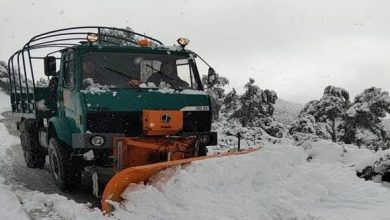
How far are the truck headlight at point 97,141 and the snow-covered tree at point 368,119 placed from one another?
15.5m

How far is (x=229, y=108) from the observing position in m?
24.0

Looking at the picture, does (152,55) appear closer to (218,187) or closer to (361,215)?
(218,187)

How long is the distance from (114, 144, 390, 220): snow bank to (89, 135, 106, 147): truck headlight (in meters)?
1.27

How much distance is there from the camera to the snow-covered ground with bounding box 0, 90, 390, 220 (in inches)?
175

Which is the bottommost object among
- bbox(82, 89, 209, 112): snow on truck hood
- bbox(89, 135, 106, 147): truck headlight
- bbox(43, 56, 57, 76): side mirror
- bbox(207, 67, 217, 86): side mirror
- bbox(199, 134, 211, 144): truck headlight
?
bbox(199, 134, 211, 144): truck headlight

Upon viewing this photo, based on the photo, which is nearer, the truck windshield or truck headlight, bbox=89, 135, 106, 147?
truck headlight, bbox=89, 135, 106, 147

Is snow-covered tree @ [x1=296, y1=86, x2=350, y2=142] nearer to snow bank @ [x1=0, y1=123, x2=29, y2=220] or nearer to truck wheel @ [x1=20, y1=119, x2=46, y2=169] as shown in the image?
truck wheel @ [x1=20, y1=119, x2=46, y2=169]

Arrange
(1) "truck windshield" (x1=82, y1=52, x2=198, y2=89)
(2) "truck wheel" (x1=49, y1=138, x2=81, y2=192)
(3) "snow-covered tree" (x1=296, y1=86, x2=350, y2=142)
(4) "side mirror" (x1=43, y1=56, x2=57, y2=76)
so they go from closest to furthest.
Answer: (1) "truck windshield" (x1=82, y1=52, x2=198, y2=89) → (2) "truck wheel" (x1=49, y1=138, x2=81, y2=192) → (4) "side mirror" (x1=43, y1=56, x2=57, y2=76) → (3) "snow-covered tree" (x1=296, y1=86, x2=350, y2=142)

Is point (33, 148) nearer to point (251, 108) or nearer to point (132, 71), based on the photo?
point (132, 71)

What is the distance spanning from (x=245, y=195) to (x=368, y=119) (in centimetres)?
1652

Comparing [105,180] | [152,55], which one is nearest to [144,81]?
[152,55]

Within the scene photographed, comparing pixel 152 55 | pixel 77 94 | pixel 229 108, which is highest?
pixel 152 55

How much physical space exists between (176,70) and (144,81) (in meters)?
0.60

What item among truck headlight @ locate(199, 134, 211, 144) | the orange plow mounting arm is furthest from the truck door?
the orange plow mounting arm
